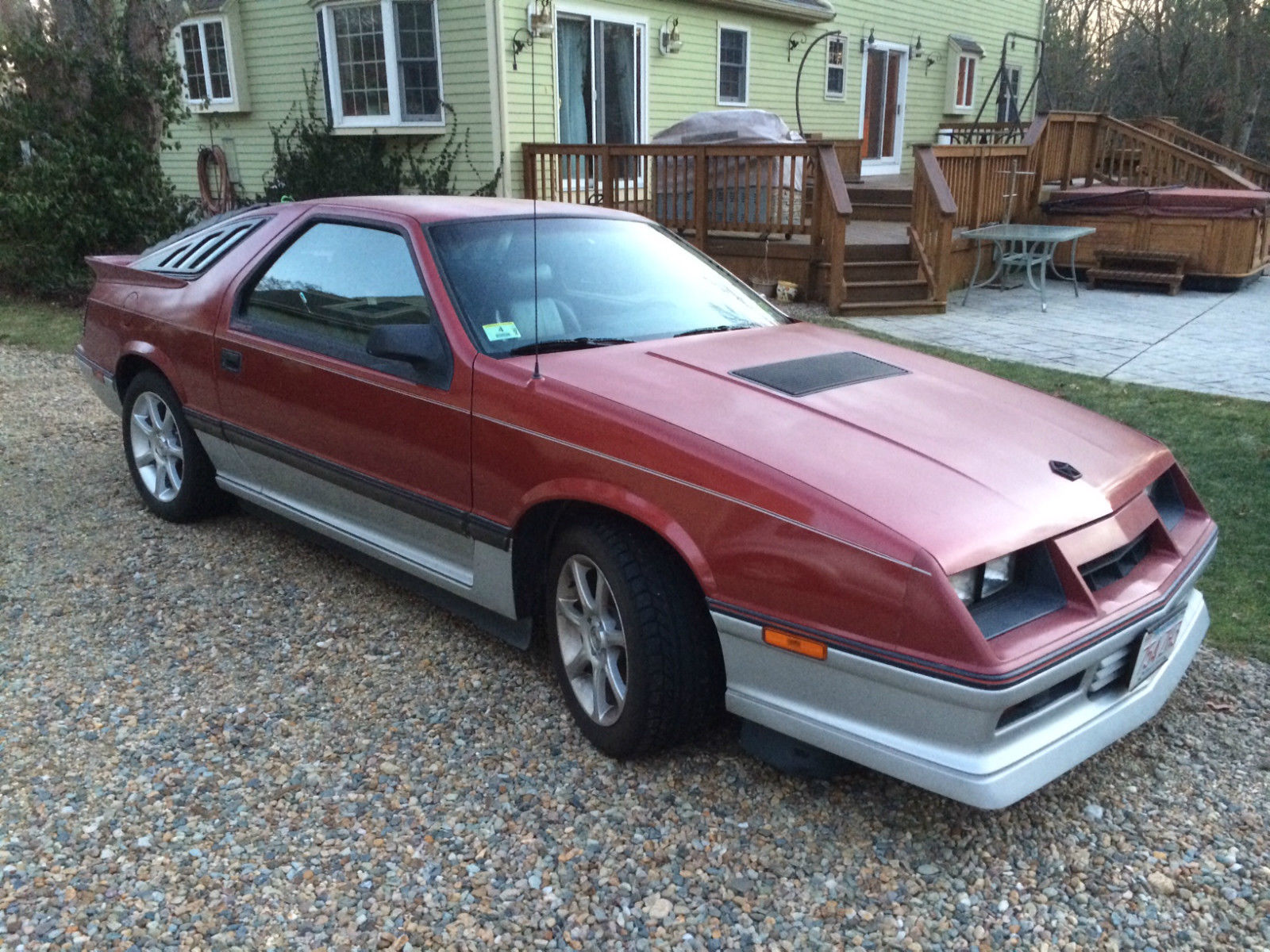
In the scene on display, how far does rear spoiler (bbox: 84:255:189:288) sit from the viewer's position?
15.0 feet

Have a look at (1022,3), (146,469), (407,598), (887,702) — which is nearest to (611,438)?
(887,702)

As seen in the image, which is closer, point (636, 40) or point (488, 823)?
point (488, 823)

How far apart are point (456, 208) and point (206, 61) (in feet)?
45.1

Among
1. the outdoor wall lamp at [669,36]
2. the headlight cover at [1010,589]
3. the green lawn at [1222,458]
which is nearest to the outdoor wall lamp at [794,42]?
the outdoor wall lamp at [669,36]

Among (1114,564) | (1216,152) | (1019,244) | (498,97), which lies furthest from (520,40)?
(1216,152)

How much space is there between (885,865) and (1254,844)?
0.97 m

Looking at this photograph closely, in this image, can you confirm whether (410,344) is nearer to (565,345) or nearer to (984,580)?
(565,345)

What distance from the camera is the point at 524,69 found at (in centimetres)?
1204

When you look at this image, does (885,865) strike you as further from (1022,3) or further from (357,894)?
(1022,3)

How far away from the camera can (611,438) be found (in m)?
2.77

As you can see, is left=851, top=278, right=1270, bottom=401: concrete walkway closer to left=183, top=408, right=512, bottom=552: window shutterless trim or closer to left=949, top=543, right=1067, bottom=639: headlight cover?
left=949, top=543, right=1067, bottom=639: headlight cover

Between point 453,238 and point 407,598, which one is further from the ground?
point 453,238

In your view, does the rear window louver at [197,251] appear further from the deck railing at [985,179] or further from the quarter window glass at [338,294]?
the deck railing at [985,179]

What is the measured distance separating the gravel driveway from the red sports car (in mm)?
235
